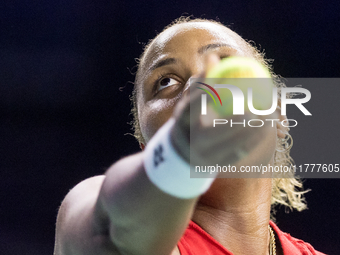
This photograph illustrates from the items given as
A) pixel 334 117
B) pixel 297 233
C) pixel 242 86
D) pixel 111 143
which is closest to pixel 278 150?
pixel 242 86

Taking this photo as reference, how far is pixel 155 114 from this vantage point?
69cm

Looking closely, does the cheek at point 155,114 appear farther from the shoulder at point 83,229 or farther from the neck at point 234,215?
the shoulder at point 83,229

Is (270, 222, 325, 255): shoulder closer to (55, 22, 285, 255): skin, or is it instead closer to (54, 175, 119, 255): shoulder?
(55, 22, 285, 255): skin

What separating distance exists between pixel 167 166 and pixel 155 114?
16.0 inches

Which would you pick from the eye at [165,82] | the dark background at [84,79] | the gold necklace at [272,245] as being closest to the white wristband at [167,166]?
the eye at [165,82]

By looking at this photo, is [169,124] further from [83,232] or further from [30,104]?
[30,104]

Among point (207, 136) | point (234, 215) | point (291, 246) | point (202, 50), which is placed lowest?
point (291, 246)

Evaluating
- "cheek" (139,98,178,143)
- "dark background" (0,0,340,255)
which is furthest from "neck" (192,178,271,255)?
"dark background" (0,0,340,255)

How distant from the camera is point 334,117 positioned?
1.61m

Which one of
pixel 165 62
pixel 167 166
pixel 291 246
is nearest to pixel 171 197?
pixel 167 166

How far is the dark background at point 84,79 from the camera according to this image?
6.51ft

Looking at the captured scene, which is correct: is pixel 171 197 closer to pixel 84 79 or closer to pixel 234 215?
pixel 234 215

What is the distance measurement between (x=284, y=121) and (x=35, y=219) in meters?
2.08

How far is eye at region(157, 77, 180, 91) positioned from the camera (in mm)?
704
